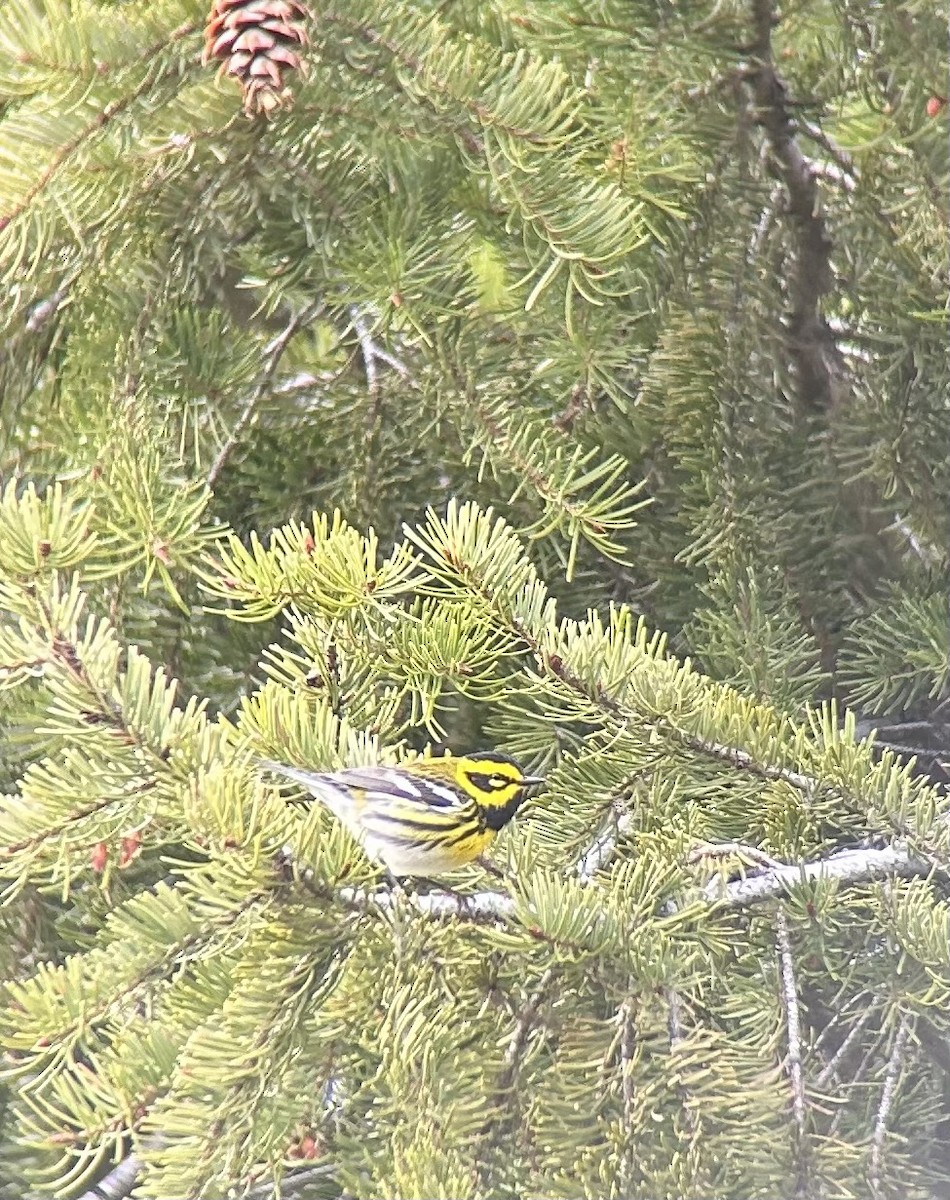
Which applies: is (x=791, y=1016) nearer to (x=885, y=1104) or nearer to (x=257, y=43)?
(x=885, y=1104)

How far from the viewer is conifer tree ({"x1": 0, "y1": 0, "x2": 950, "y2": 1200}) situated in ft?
0.97

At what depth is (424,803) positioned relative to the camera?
0.38 metres

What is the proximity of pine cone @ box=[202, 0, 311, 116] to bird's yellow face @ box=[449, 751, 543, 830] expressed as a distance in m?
0.20

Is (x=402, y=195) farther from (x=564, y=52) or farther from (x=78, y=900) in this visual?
(x=78, y=900)

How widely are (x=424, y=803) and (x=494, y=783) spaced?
0.12 ft

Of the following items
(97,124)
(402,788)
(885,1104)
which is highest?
(97,124)

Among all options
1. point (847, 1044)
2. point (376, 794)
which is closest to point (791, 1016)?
point (847, 1044)

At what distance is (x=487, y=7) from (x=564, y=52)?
0.04m

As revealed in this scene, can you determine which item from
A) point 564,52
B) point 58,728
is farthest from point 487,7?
point 58,728

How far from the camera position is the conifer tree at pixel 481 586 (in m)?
0.30

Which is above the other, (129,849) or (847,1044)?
(129,849)

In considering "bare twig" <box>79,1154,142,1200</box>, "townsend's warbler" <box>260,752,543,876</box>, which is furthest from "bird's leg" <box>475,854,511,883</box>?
"bare twig" <box>79,1154,142,1200</box>

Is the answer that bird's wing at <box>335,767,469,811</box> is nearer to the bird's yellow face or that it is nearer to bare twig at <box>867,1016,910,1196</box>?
the bird's yellow face

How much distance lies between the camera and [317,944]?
29 centimetres
